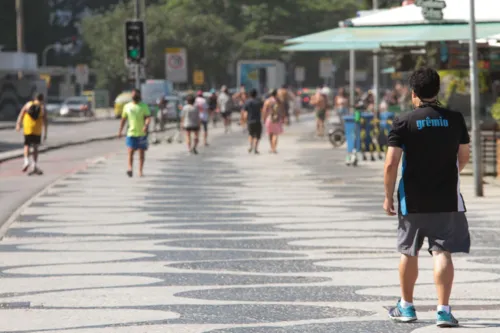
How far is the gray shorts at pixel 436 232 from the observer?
938 cm

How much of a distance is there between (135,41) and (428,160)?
3138 centimetres

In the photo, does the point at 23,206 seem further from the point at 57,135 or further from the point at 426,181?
the point at 57,135

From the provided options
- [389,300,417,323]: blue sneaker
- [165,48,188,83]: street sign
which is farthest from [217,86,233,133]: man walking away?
[389,300,417,323]: blue sneaker

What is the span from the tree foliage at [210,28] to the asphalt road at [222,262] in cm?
7748

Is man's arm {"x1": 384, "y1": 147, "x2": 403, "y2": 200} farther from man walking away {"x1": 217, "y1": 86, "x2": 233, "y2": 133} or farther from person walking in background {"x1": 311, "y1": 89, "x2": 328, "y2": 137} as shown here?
man walking away {"x1": 217, "y1": 86, "x2": 233, "y2": 133}

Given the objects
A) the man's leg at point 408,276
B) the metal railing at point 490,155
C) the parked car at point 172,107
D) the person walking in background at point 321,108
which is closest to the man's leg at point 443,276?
the man's leg at point 408,276

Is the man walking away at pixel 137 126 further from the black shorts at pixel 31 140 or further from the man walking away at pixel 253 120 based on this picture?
the man walking away at pixel 253 120

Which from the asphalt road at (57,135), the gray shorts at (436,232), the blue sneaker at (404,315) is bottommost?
the asphalt road at (57,135)

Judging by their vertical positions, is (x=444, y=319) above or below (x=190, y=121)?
above

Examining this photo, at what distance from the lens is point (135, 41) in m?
40.4

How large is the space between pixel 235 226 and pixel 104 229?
1.44 meters

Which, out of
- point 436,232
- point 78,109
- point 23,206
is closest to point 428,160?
point 436,232

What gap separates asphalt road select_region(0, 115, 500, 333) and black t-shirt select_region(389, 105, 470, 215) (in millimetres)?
740

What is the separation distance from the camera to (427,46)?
1264 inches
